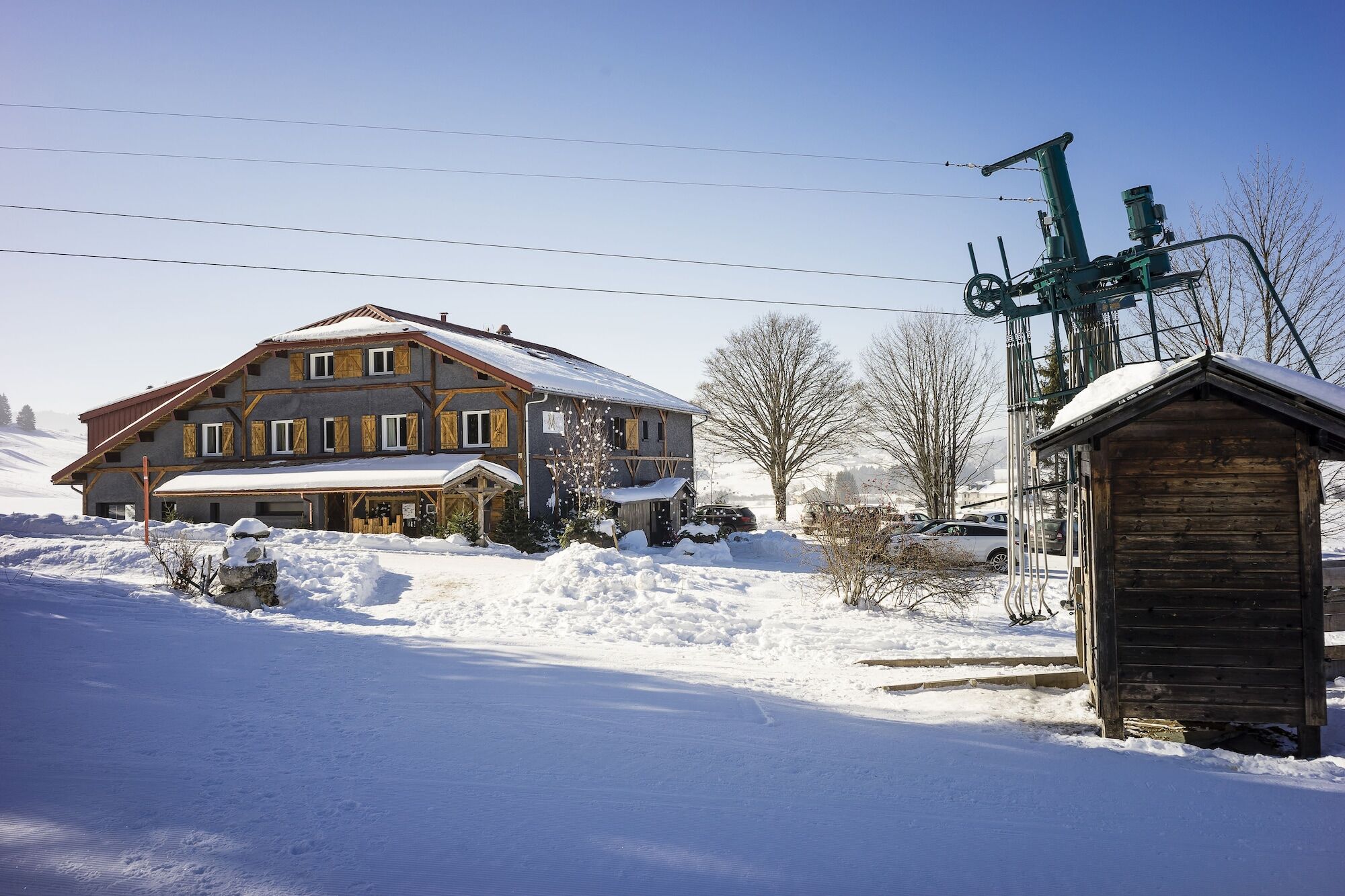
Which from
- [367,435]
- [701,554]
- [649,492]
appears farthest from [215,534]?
[701,554]

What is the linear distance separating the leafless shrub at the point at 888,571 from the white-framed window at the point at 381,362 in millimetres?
19316

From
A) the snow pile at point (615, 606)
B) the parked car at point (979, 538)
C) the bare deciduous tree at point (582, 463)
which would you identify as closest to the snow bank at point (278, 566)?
the snow pile at point (615, 606)

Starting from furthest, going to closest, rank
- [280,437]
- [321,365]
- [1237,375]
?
[280,437], [321,365], [1237,375]

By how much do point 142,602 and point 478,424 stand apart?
51.6ft

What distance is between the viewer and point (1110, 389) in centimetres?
811

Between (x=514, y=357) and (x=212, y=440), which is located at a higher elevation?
(x=514, y=357)

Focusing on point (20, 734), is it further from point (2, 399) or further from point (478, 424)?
point (2, 399)

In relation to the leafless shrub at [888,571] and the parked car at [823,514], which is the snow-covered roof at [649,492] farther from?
the leafless shrub at [888,571]

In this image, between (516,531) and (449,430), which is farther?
(449,430)

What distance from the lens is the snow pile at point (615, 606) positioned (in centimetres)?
1234

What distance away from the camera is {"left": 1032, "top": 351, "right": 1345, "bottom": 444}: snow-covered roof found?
23.1ft

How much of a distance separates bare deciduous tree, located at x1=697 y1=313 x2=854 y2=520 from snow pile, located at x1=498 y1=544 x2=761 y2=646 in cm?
2778

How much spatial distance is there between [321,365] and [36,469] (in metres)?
57.4

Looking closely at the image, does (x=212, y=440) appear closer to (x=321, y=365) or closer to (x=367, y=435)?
(x=321, y=365)
